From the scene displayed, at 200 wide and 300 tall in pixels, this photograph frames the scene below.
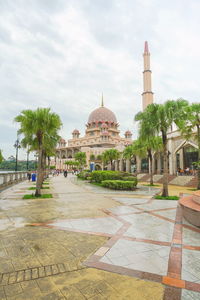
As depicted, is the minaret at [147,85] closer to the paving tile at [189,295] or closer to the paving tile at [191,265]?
the paving tile at [191,265]

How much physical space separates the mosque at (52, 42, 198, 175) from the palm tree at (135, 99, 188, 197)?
20228 millimetres

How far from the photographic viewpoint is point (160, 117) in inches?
498

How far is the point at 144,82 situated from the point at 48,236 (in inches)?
2181

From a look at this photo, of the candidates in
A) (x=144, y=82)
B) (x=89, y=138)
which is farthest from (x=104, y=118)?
(x=144, y=82)

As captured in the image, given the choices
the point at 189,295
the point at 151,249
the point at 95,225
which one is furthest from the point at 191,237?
the point at 95,225

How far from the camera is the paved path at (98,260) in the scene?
9.28 ft

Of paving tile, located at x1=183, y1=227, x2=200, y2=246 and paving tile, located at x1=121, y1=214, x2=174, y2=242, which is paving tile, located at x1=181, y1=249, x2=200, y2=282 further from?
paving tile, located at x1=121, y1=214, x2=174, y2=242

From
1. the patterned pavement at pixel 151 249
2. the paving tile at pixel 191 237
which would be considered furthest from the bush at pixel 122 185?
the paving tile at pixel 191 237

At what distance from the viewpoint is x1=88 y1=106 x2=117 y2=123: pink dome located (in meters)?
101

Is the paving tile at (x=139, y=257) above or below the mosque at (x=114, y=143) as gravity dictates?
below

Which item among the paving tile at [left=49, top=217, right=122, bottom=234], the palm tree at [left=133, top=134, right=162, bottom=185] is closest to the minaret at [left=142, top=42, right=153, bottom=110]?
the palm tree at [left=133, top=134, right=162, bottom=185]

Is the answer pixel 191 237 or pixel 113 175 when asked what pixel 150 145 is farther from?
pixel 191 237

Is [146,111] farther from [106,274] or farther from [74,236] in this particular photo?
[106,274]

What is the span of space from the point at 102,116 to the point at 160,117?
90055 millimetres
